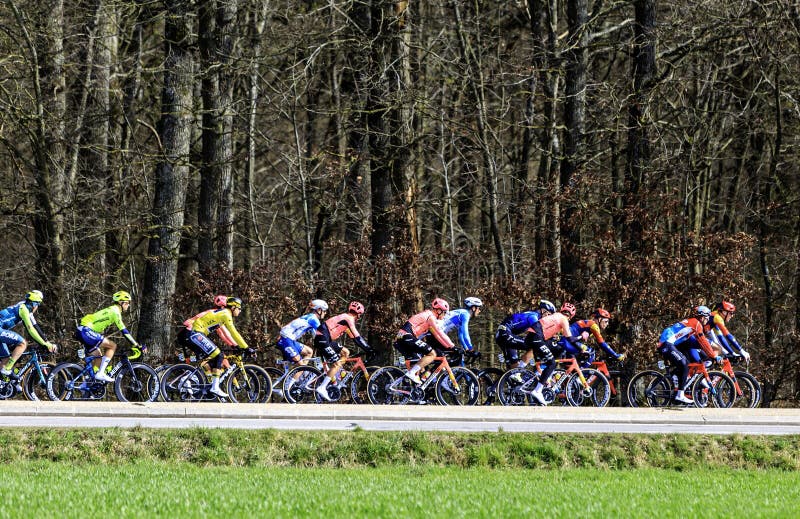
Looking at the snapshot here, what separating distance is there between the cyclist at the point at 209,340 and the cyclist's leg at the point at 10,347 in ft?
8.51

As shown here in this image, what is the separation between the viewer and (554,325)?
20016mm

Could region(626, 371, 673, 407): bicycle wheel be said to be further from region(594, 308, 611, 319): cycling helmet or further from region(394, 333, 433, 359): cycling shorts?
region(394, 333, 433, 359): cycling shorts

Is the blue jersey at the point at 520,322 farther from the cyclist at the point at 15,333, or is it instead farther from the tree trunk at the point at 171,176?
the cyclist at the point at 15,333

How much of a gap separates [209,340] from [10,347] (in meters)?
3.25

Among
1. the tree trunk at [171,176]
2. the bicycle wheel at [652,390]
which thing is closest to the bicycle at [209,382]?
the tree trunk at [171,176]

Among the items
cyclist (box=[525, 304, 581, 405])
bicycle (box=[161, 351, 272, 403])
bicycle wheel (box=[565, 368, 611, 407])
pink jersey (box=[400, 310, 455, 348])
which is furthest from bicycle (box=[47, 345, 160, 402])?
bicycle wheel (box=[565, 368, 611, 407])

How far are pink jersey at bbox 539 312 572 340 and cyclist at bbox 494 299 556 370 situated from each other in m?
0.18

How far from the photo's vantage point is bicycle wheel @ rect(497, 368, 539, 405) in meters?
20.1

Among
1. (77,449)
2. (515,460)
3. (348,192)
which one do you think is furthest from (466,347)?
(348,192)

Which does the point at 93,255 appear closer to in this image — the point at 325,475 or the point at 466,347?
the point at 466,347

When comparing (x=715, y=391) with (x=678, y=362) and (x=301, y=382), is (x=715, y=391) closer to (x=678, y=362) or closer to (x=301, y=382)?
(x=678, y=362)

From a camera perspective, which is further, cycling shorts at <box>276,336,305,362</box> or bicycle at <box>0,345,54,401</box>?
cycling shorts at <box>276,336,305,362</box>

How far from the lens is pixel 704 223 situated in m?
33.6

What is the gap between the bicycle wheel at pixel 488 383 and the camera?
2030cm
